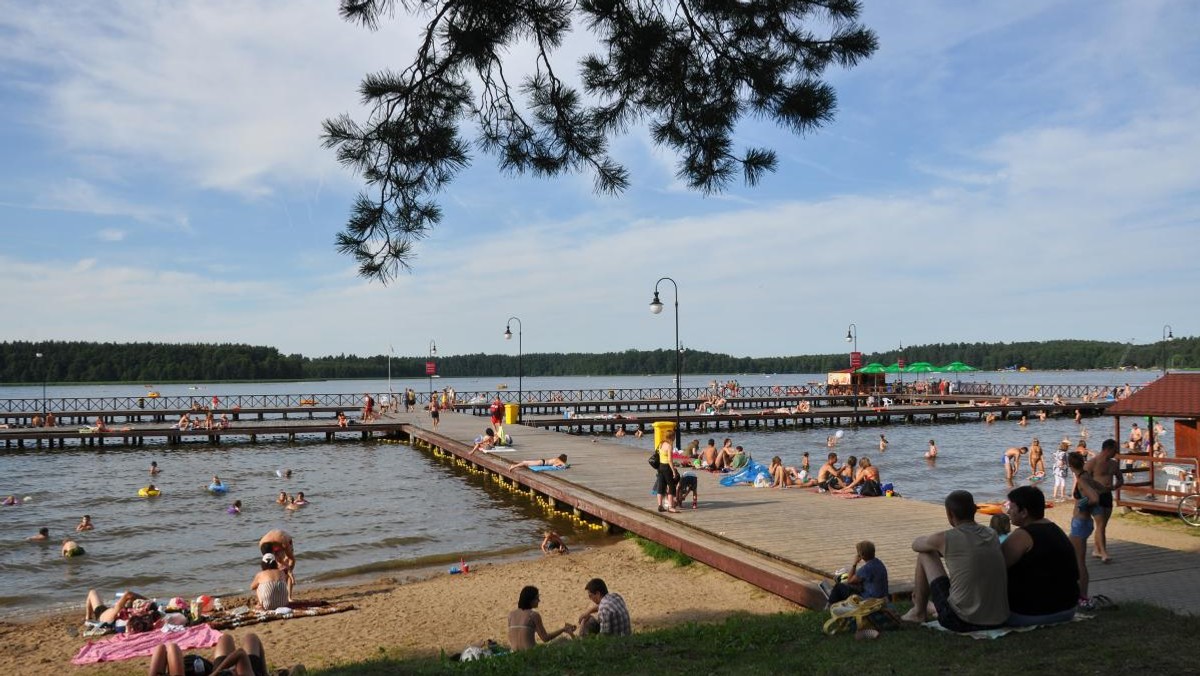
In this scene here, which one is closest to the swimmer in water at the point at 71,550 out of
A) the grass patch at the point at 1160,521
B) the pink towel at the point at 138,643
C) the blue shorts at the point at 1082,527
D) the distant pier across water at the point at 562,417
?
the pink towel at the point at 138,643

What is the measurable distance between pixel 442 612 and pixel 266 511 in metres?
11.7

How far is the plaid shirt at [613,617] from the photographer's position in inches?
322

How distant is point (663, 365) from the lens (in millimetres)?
183000

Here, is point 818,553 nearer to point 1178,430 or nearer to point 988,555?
point 988,555

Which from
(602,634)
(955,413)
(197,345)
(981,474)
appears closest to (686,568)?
(602,634)

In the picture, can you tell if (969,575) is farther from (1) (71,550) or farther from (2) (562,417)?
(2) (562,417)

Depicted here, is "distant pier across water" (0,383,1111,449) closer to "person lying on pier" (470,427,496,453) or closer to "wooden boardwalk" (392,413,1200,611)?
"person lying on pier" (470,427,496,453)

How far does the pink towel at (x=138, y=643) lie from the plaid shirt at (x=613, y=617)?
5.18 m

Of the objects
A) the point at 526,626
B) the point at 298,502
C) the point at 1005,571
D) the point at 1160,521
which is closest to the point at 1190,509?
the point at 1160,521

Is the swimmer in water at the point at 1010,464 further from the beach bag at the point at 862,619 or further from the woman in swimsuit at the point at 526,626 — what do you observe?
the woman in swimsuit at the point at 526,626

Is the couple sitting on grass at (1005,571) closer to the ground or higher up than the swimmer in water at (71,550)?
higher up

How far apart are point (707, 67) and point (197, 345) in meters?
145

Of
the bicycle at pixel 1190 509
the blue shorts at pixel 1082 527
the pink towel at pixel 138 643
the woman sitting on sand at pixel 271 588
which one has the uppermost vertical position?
the blue shorts at pixel 1082 527

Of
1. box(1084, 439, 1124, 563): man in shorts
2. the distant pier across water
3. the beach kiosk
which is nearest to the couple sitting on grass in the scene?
box(1084, 439, 1124, 563): man in shorts
